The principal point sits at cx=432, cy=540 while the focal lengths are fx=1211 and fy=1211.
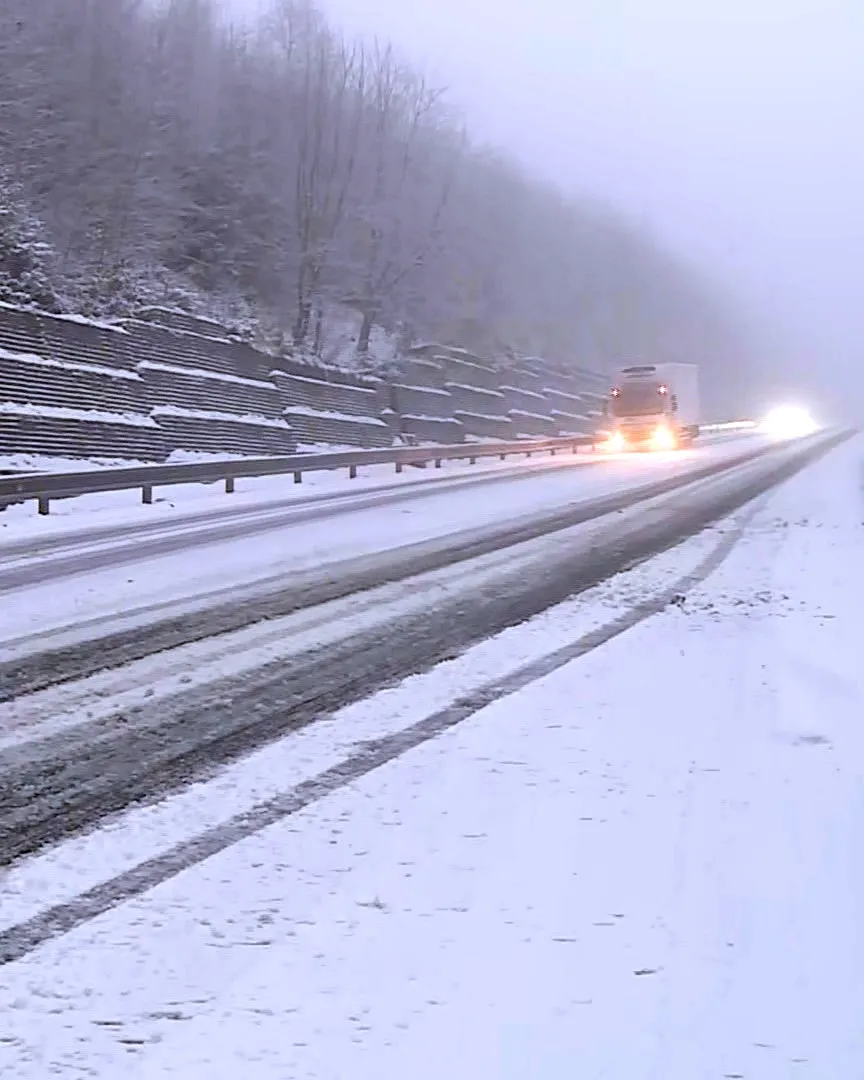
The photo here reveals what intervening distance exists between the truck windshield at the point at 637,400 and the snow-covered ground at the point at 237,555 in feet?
72.9

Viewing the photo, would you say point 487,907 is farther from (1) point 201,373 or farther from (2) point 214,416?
(1) point 201,373

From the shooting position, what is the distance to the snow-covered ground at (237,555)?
32.2 ft

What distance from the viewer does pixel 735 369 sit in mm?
136125

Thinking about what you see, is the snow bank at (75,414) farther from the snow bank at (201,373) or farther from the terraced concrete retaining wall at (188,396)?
the snow bank at (201,373)

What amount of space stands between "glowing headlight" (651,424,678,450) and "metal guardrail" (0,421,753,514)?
9.62 metres

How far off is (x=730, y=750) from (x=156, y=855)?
9.02 feet

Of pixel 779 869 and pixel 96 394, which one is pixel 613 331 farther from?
pixel 779 869

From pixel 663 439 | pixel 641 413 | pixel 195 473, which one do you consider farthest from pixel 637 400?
pixel 195 473

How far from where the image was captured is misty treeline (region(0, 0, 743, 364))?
136 feet

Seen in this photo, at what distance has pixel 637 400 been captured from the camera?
4678 centimetres

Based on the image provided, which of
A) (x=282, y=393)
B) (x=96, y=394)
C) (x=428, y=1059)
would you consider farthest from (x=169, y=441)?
(x=428, y=1059)

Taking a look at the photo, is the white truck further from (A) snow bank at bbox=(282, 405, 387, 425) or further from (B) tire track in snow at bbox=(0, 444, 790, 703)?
(B) tire track in snow at bbox=(0, 444, 790, 703)

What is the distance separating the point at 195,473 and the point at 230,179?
99.5 ft

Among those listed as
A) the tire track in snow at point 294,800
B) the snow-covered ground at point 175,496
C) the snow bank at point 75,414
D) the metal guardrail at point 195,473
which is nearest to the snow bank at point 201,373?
the snow bank at point 75,414
